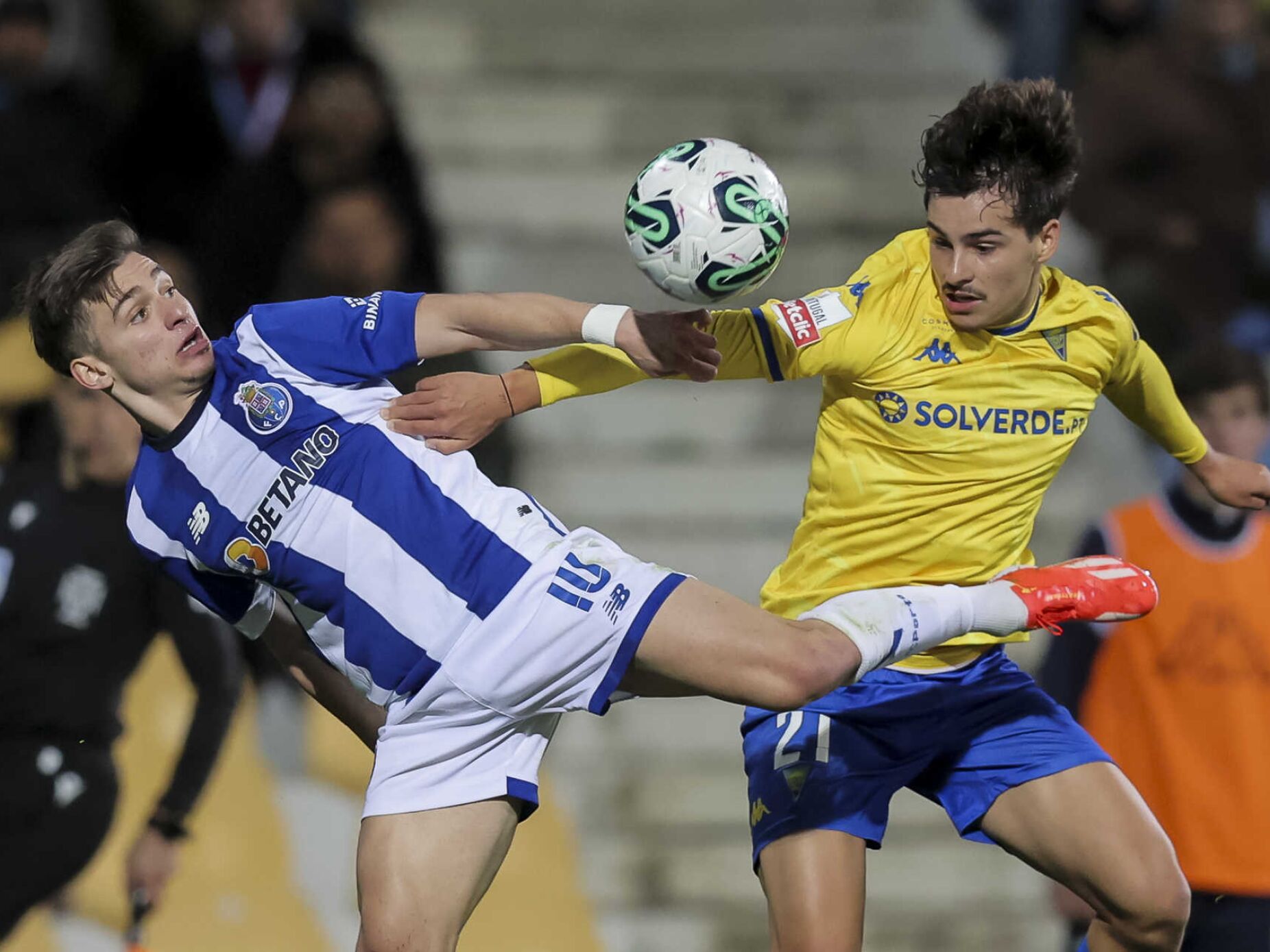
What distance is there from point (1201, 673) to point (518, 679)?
2.23 metres

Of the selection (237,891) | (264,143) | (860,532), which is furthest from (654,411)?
(860,532)

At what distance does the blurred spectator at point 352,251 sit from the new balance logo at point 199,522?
3066mm

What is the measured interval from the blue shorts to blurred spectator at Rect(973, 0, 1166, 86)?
450 centimetres

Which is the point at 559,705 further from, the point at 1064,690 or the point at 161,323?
the point at 1064,690

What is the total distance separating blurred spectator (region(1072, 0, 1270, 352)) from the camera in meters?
7.21

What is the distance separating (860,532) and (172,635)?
216cm

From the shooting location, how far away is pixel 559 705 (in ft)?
10.8

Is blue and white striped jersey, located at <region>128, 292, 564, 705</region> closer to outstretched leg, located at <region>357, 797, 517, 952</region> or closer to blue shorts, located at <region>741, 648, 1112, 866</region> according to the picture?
outstretched leg, located at <region>357, 797, 517, 952</region>

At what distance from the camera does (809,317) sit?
3.36 meters

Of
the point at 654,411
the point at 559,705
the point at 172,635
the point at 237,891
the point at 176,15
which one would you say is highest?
the point at 176,15

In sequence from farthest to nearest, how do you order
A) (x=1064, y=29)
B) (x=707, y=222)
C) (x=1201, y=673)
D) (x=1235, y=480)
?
(x=1064, y=29) < (x=1201, y=673) < (x=1235, y=480) < (x=707, y=222)

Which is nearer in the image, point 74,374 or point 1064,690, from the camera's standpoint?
point 74,374

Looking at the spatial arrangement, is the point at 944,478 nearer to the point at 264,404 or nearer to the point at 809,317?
the point at 809,317

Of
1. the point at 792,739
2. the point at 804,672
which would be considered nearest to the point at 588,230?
the point at 792,739
